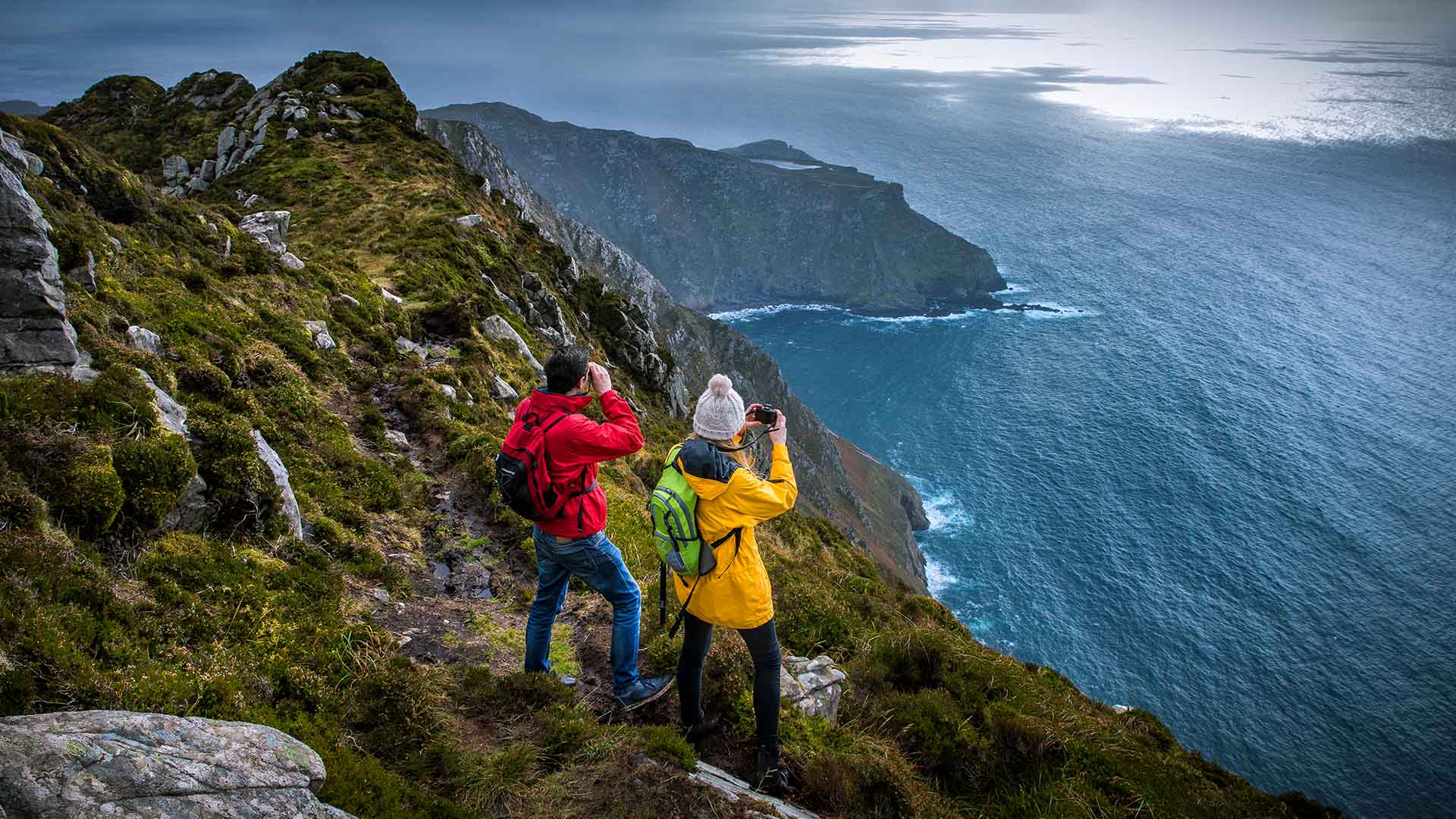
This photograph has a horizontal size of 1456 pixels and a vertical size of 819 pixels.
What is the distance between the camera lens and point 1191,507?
113000 mm

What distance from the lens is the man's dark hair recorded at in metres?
6.23

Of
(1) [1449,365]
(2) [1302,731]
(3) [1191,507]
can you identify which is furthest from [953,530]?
(1) [1449,365]

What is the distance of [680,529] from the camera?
5.62 meters

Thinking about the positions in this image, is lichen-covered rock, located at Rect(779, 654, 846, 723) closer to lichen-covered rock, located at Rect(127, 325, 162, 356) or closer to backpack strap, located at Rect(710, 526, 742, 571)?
backpack strap, located at Rect(710, 526, 742, 571)

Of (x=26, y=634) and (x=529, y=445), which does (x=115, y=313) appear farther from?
(x=529, y=445)

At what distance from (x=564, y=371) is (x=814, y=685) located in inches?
227

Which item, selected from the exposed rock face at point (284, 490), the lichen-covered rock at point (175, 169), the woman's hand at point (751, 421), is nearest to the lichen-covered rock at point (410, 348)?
the exposed rock face at point (284, 490)

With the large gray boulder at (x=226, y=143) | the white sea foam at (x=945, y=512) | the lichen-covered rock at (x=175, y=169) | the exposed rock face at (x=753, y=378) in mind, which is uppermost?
the large gray boulder at (x=226, y=143)

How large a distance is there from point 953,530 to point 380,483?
119m

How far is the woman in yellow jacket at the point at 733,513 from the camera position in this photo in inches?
221

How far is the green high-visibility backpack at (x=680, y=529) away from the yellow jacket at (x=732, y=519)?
6 centimetres

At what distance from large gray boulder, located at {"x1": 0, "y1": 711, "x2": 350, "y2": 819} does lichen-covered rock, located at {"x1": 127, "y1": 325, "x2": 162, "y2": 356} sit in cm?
Result: 807

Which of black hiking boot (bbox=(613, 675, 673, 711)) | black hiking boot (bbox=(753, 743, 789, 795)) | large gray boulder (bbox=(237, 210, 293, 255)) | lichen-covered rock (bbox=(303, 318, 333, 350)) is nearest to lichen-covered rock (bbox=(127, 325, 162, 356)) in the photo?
lichen-covered rock (bbox=(303, 318, 333, 350))

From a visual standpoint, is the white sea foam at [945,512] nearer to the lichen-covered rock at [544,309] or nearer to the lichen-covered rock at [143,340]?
the lichen-covered rock at [544,309]
